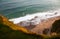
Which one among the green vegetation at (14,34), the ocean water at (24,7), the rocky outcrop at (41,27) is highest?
the green vegetation at (14,34)

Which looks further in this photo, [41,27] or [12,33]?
[41,27]

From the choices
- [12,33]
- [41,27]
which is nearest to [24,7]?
[41,27]

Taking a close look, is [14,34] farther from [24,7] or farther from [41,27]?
[24,7]

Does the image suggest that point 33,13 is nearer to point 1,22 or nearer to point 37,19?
point 37,19

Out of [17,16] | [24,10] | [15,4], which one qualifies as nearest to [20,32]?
[17,16]

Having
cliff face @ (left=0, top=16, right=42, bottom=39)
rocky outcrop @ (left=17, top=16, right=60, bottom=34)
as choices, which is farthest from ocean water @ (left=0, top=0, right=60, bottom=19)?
cliff face @ (left=0, top=16, right=42, bottom=39)

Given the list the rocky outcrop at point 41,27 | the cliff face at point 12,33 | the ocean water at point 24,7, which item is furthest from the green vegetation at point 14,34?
the ocean water at point 24,7

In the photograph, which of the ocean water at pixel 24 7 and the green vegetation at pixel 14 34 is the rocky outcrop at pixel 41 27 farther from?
the green vegetation at pixel 14 34

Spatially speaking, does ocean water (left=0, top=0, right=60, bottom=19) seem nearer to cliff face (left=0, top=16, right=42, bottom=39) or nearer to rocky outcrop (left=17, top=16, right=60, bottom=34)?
rocky outcrop (left=17, top=16, right=60, bottom=34)

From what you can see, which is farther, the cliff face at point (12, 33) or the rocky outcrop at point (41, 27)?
the rocky outcrop at point (41, 27)
